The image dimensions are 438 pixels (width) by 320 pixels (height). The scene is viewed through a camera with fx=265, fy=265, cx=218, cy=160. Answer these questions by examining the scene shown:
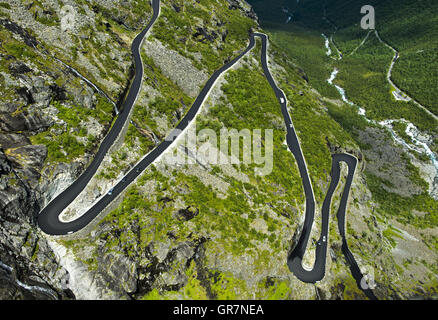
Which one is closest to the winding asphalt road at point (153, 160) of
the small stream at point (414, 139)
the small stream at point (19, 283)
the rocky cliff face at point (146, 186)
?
the rocky cliff face at point (146, 186)

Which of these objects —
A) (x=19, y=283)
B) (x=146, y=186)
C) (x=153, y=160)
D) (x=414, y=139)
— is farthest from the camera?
(x=414, y=139)

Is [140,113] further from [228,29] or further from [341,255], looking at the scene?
[228,29]

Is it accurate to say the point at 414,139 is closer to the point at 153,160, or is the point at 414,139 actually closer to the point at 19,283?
the point at 153,160

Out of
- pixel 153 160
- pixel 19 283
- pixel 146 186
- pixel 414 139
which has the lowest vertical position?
pixel 19 283

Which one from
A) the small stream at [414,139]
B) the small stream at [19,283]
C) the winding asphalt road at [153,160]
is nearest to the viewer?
the small stream at [19,283]

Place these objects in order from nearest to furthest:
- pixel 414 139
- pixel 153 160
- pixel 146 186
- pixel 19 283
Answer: pixel 19 283 < pixel 146 186 < pixel 153 160 < pixel 414 139

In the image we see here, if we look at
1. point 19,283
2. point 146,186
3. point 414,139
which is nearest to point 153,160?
point 146,186

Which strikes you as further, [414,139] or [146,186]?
[414,139]

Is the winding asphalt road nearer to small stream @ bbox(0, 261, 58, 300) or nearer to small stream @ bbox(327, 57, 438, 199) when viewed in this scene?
small stream @ bbox(0, 261, 58, 300)

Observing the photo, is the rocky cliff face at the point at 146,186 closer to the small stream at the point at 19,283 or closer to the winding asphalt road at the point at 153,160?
the small stream at the point at 19,283
